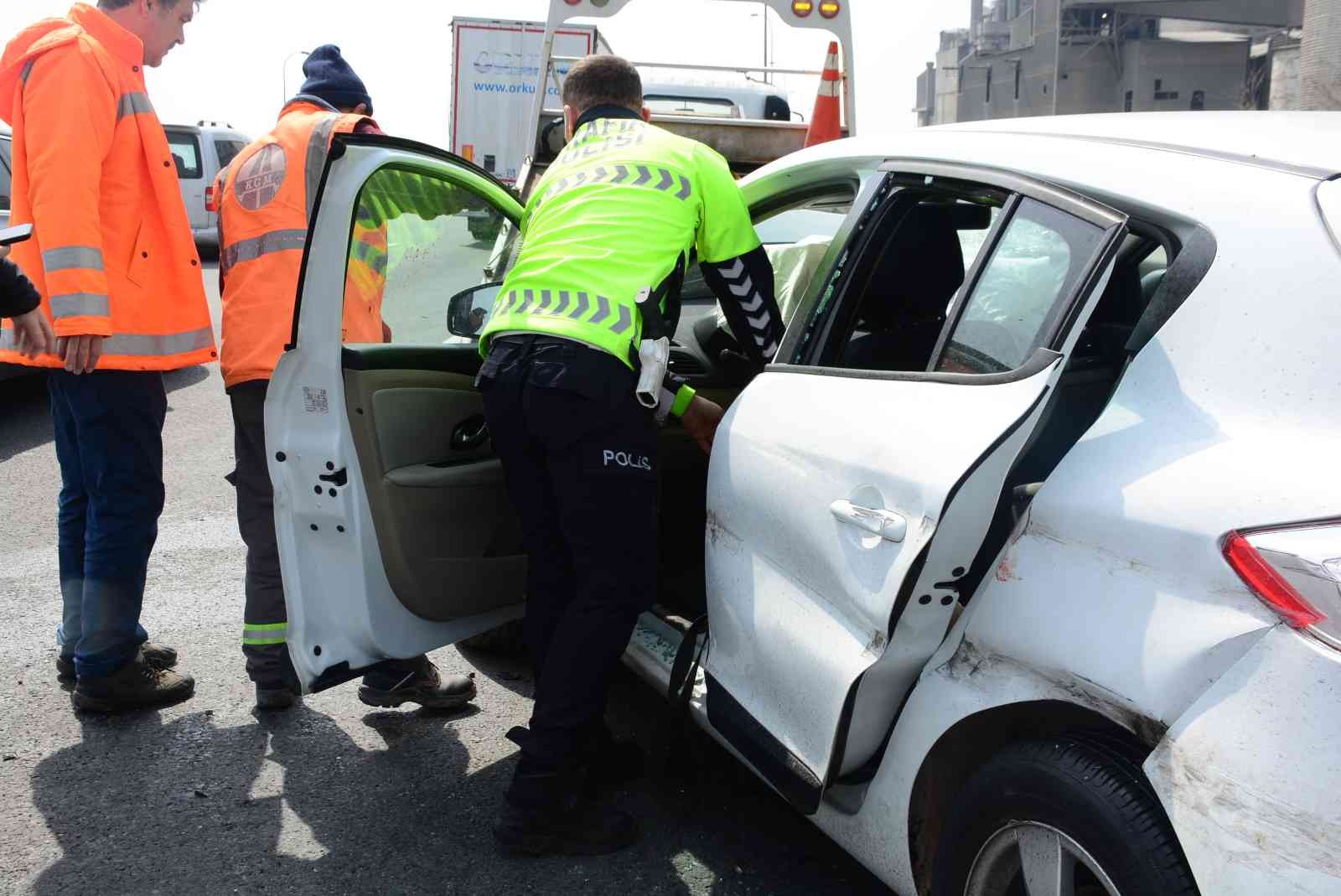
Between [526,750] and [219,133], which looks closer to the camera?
[526,750]

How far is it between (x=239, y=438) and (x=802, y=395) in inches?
77.4

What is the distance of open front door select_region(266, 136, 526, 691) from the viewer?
303cm

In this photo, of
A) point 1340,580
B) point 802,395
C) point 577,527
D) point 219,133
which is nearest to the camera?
point 1340,580

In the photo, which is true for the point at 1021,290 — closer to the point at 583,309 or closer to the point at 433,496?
the point at 583,309

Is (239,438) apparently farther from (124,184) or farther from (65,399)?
(124,184)

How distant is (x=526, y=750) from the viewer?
289 centimetres

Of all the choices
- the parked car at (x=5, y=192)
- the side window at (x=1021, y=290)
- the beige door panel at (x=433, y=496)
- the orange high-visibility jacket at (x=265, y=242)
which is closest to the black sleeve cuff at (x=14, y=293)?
the orange high-visibility jacket at (x=265, y=242)

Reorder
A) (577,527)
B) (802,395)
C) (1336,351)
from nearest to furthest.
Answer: (1336,351)
(802,395)
(577,527)

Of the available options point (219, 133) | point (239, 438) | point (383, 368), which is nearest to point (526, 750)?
point (383, 368)

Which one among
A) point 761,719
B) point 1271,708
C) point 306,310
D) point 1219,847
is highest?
point 306,310

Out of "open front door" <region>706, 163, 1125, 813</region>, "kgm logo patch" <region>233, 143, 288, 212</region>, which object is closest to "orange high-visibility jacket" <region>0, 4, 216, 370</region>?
"kgm logo patch" <region>233, 143, 288, 212</region>

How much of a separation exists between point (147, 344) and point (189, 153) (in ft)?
54.2

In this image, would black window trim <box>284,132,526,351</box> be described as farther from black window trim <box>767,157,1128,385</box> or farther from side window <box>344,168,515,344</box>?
black window trim <box>767,157,1128,385</box>

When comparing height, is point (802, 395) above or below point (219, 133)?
below
